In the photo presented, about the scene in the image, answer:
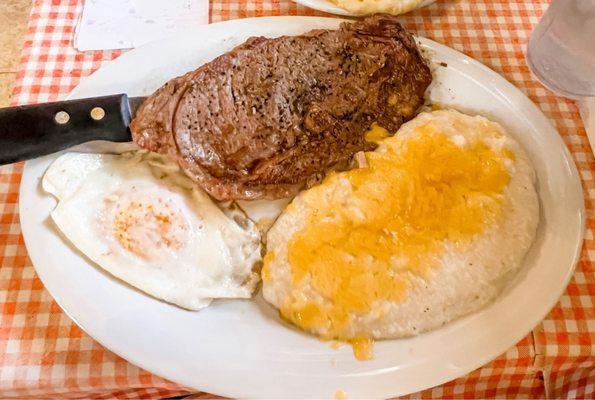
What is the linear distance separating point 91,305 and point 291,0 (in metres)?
1.35

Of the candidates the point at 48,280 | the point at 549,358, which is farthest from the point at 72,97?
the point at 549,358

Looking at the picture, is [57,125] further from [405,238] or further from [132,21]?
[405,238]

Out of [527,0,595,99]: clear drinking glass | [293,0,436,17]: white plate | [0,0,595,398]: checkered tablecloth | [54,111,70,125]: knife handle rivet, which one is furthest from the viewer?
[293,0,436,17]: white plate

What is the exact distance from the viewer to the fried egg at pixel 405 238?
4.37ft

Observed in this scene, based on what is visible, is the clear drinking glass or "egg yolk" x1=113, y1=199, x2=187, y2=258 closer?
"egg yolk" x1=113, y1=199, x2=187, y2=258

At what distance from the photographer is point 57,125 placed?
1.43 m

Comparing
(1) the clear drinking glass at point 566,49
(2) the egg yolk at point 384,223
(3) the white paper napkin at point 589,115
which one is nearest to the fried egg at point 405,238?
(2) the egg yolk at point 384,223

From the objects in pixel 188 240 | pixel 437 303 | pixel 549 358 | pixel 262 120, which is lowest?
pixel 549 358

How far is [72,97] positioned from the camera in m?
1.63

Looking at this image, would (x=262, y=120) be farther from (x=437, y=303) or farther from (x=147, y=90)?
(x=437, y=303)

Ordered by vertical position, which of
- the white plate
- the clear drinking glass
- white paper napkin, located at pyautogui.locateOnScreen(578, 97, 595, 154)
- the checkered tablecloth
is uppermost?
the white plate

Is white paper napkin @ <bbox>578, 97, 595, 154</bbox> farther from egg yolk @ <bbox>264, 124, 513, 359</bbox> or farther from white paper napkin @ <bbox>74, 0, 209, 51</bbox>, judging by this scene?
white paper napkin @ <bbox>74, 0, 209, 51</bbox>

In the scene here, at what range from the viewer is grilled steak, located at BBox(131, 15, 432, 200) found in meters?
1.49

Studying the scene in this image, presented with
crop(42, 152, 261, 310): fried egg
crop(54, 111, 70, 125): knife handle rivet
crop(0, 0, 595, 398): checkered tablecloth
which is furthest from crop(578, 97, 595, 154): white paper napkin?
crop(54, 111, 70, 125): knife handle rivet
